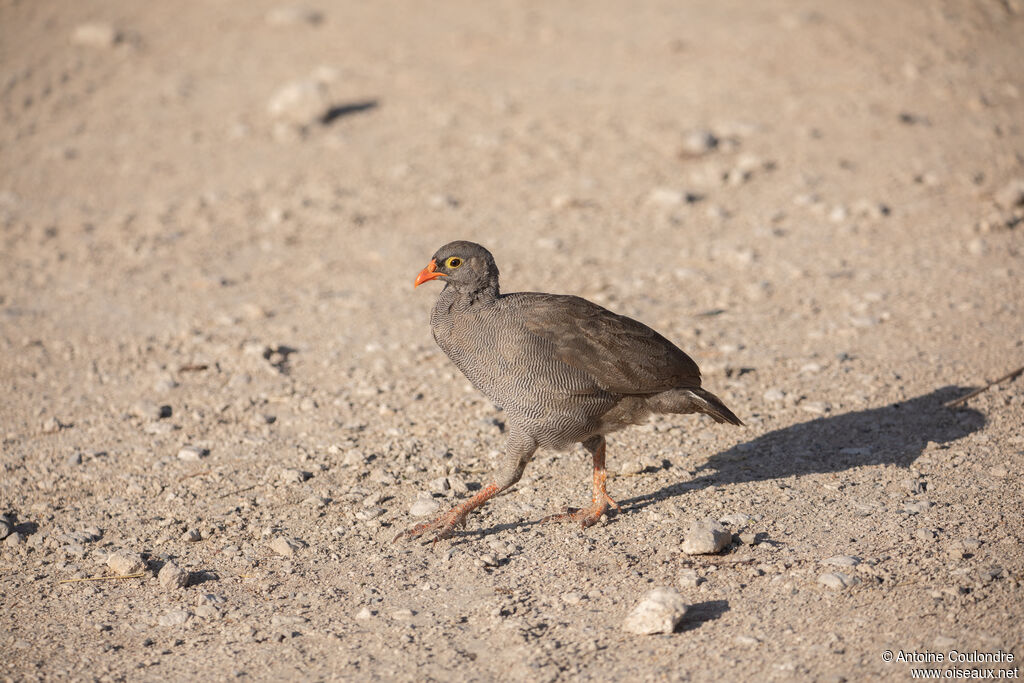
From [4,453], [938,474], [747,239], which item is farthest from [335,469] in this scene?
[747,239]

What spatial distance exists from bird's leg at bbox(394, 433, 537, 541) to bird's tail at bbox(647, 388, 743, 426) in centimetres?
77

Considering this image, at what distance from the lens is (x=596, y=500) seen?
19.4 ft

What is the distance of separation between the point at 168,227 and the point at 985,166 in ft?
29.3

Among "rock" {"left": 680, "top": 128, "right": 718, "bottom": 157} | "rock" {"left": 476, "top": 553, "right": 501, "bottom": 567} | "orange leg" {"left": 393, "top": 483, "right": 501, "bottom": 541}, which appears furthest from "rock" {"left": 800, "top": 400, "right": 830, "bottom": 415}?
"rock" {"left": 680, "top": 128, "right": 718, "bottom": 157}

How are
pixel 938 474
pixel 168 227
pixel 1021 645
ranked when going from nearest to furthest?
1. pixel 1021 645
2. pixel 938 474
3. pixel 168 227

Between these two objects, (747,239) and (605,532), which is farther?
(747,239)

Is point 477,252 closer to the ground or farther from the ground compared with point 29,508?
farther from the ground

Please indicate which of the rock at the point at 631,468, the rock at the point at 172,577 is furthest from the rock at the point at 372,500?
the rock at the point at 631,468

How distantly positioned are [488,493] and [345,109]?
865 cm

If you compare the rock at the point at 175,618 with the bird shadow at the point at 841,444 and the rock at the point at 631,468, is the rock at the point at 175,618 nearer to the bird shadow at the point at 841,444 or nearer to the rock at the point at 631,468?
the bird shadow at the point at 841,444

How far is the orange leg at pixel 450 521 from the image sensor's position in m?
5.72

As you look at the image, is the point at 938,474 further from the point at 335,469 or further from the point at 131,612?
the point at 131,612

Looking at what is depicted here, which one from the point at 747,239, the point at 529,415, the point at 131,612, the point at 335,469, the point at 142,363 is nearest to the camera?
the point at 131,612

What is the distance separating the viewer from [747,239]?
10.0 m
